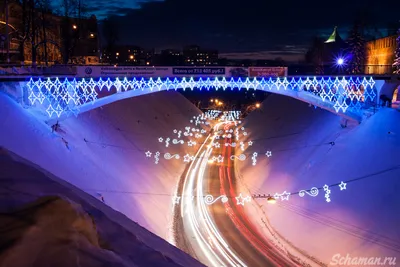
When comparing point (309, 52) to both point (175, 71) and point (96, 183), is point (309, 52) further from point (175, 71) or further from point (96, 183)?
point (96, 183)

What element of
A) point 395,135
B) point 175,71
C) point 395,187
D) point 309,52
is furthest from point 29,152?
point 309,52

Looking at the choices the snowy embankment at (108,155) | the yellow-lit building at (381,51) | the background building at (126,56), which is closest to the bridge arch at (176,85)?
the snowy embankment at (108,155)

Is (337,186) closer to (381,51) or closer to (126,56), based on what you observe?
(381,51)

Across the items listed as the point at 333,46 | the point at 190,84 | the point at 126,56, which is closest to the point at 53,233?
the point at 190,84

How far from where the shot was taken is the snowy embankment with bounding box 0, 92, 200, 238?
1745cm

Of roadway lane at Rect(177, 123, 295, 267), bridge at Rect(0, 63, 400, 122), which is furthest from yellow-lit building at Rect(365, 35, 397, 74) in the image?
roadway lane at Rect(177, 123, 295, 267)

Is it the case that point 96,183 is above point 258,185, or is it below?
above

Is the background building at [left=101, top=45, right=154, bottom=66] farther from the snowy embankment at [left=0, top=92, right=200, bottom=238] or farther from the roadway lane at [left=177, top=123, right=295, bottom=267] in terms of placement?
the roadway lane at [left=177, top=123, right=295, bottom=267]

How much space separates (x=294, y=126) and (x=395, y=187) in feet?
63.3

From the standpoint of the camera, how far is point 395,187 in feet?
54.4

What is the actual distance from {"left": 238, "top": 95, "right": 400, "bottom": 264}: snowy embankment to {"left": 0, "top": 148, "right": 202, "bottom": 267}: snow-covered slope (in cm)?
1206

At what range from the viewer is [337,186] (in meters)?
19.4

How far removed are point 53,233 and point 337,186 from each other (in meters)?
17.6

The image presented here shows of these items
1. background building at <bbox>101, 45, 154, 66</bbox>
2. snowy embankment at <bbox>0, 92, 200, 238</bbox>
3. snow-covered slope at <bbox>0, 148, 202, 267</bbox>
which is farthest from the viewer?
background building at <bbox>101, 45, 154, 66</bbox>
